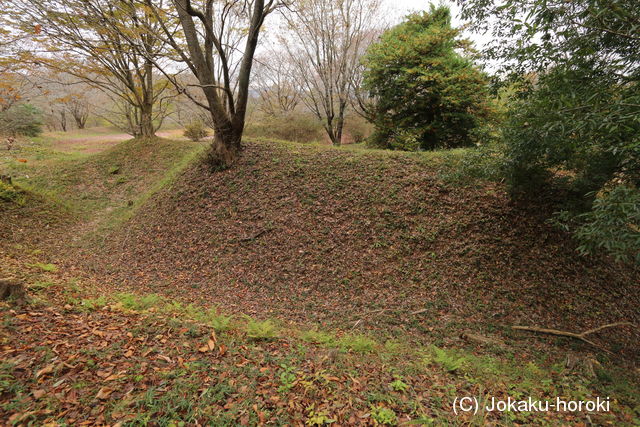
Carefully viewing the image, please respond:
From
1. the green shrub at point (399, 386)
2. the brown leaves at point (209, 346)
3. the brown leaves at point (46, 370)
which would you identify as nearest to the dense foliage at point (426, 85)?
the green shrub at point (399, 386)

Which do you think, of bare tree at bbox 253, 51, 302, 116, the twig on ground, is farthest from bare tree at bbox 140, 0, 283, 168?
bare tree at bbox 253, 51, 302, 116

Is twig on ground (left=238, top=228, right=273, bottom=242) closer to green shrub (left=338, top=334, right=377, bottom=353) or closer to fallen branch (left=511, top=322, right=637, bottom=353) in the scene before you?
green shrub (left=338, top=334, right=377, bottom=353)

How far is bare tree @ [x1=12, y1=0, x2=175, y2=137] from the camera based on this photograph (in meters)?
6.47

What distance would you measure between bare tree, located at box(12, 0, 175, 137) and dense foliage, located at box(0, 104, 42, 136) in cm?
823

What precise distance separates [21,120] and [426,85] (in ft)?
76.0

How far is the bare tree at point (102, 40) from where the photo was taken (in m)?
6.47

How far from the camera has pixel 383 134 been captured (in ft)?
35.1

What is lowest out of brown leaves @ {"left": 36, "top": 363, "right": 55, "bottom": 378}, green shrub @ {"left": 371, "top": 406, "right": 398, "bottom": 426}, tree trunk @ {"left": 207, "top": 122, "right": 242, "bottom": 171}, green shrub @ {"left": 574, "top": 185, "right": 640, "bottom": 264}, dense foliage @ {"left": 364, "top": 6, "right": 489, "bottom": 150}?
green shrub @ {"left": 371, "top": 406, "right": 398, "bottom": 426}

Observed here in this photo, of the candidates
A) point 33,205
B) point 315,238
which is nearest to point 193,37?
point 315,238

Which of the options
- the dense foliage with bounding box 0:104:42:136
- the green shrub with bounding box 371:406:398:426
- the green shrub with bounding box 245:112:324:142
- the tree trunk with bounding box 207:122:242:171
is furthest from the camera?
the dense foliage with bounding box 0:104:42:136

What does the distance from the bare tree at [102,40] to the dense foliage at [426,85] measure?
7327mm

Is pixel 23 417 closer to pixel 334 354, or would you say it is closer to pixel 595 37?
pixel 334 354

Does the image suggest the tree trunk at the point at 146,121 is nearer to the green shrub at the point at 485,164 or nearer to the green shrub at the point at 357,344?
the green shrub at the point at 485,164

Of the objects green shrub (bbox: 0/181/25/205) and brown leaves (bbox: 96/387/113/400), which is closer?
brown leaves (bbox: 96/387/113/400)
